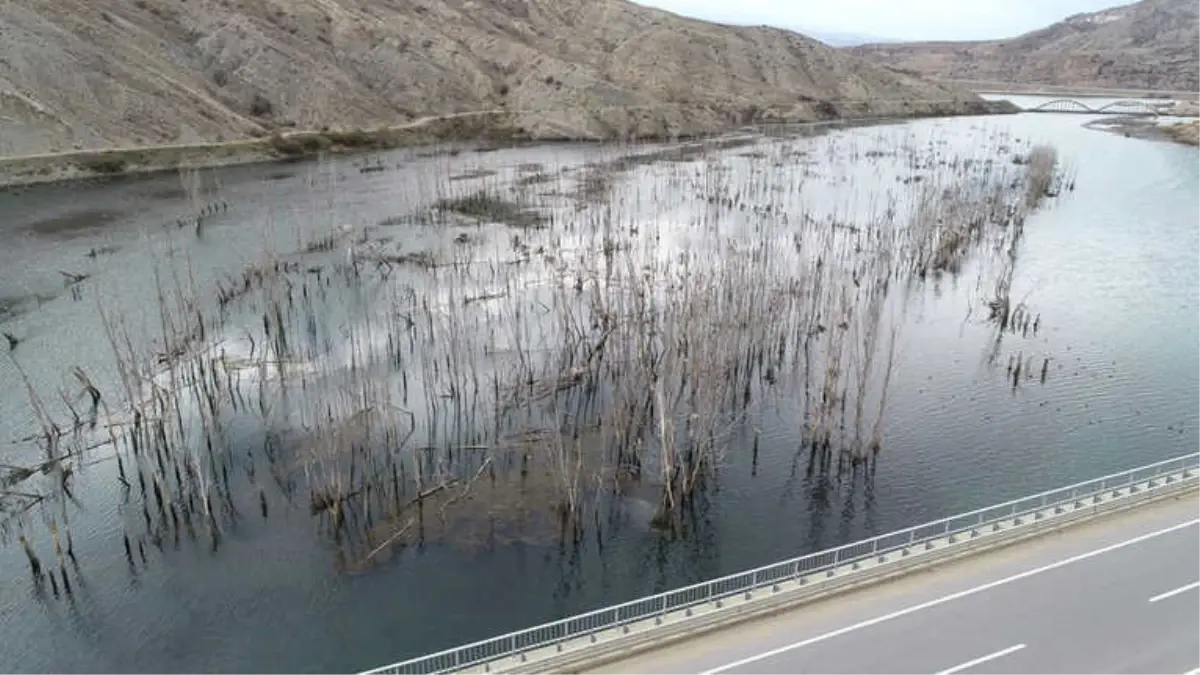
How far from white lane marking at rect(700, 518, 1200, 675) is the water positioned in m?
7.64

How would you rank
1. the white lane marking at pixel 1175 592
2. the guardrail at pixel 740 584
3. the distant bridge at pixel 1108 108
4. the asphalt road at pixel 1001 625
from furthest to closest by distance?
1. the distant bridge at pixel 1108 108
2. the white lane marking at pixel 1175 592
3. the guardrail at pixel 740 584
4. the asphalt road at pixel 1001 625

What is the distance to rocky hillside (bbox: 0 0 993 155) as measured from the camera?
276ft

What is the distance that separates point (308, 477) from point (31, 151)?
2658 inches

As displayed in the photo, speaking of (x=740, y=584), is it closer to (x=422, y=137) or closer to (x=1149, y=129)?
(x=422, y=137)

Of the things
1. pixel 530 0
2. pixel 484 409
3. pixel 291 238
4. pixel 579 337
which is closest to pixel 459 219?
pixel 291 238

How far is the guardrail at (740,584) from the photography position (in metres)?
18.5

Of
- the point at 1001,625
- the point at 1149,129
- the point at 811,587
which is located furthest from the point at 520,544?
the point at 1149,129

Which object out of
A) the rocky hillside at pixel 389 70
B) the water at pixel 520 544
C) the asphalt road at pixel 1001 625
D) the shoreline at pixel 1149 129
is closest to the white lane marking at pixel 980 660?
the asphalt road at pixel 1001 625

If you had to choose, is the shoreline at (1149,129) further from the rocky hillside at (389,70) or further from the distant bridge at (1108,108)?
the rocky hillside at (389,70)

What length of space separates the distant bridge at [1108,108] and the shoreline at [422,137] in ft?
30.7

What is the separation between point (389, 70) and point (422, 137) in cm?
1868

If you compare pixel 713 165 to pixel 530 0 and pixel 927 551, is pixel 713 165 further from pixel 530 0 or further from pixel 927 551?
pixel 530 0

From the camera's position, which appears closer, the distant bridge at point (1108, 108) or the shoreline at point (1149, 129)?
the shoreline at point (1149, 129)

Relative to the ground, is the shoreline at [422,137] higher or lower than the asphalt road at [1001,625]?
higher
